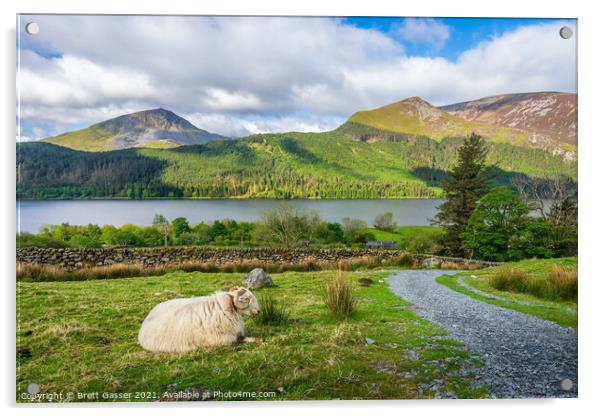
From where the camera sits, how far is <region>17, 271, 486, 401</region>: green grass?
105 inches

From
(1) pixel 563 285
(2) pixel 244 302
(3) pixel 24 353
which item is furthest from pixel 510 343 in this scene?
(3) pixel 24 353

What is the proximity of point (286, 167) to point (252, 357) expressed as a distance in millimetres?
1928

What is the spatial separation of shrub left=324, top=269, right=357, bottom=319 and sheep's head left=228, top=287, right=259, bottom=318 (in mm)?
748

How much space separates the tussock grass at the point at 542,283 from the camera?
10.8 ft

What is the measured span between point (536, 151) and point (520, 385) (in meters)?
2.37

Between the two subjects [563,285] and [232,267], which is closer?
[563,285]

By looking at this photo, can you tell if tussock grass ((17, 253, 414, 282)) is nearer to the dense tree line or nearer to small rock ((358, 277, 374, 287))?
small rock ((358, 277, 374, 287))

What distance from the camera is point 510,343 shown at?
290 cm

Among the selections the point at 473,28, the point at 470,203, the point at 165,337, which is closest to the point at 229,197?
the point at 165,337

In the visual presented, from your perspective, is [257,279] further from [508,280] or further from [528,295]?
[528,295]

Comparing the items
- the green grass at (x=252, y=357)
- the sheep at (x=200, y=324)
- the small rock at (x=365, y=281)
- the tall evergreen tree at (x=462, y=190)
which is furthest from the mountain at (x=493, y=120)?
the sheep at (x=200, y=324)

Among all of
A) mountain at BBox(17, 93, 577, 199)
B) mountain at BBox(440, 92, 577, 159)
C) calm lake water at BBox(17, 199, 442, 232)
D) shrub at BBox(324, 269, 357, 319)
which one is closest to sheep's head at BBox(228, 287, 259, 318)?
shrub at BBox(324, 269, 357, 319)

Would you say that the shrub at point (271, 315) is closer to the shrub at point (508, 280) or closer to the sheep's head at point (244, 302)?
the sheep's head at point (244, 302)

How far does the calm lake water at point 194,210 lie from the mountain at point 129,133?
23.8 inches
